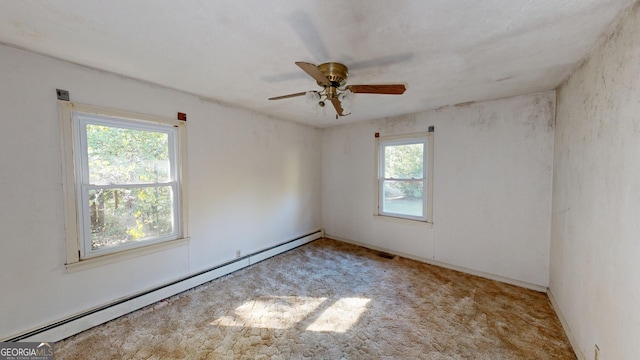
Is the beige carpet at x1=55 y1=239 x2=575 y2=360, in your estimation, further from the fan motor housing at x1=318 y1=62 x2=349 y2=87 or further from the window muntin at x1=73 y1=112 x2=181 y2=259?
the fan motor housing at x1=318 y1=62 x2=349 y2=87

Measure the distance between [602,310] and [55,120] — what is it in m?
4.25

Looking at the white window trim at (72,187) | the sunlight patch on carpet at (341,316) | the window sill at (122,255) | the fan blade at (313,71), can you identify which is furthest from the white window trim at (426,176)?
the white window trim at (72,187)

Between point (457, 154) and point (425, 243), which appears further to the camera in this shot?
point (425, 243)

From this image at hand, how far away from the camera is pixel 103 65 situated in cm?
208

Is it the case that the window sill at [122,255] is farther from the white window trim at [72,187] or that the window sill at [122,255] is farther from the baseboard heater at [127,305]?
the baseboard heater at [127,305]

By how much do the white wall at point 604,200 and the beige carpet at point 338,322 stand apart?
0.47 meters

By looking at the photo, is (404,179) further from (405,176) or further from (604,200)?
(604,200)

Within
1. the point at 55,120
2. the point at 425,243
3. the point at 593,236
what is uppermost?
the point at 55,120

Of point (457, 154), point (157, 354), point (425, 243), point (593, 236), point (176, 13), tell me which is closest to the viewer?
point (176, 13)

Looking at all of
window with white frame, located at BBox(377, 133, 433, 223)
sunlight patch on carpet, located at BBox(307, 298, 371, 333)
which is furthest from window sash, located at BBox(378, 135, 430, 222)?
sunlight patch on carpet, located at BBox(307, 298, 371, 333)

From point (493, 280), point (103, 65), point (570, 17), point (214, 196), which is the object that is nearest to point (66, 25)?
point (103, 65)

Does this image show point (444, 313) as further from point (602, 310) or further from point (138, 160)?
point (138, 160)

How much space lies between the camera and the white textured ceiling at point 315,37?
4.30ft

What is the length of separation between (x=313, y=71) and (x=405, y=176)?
276cm
